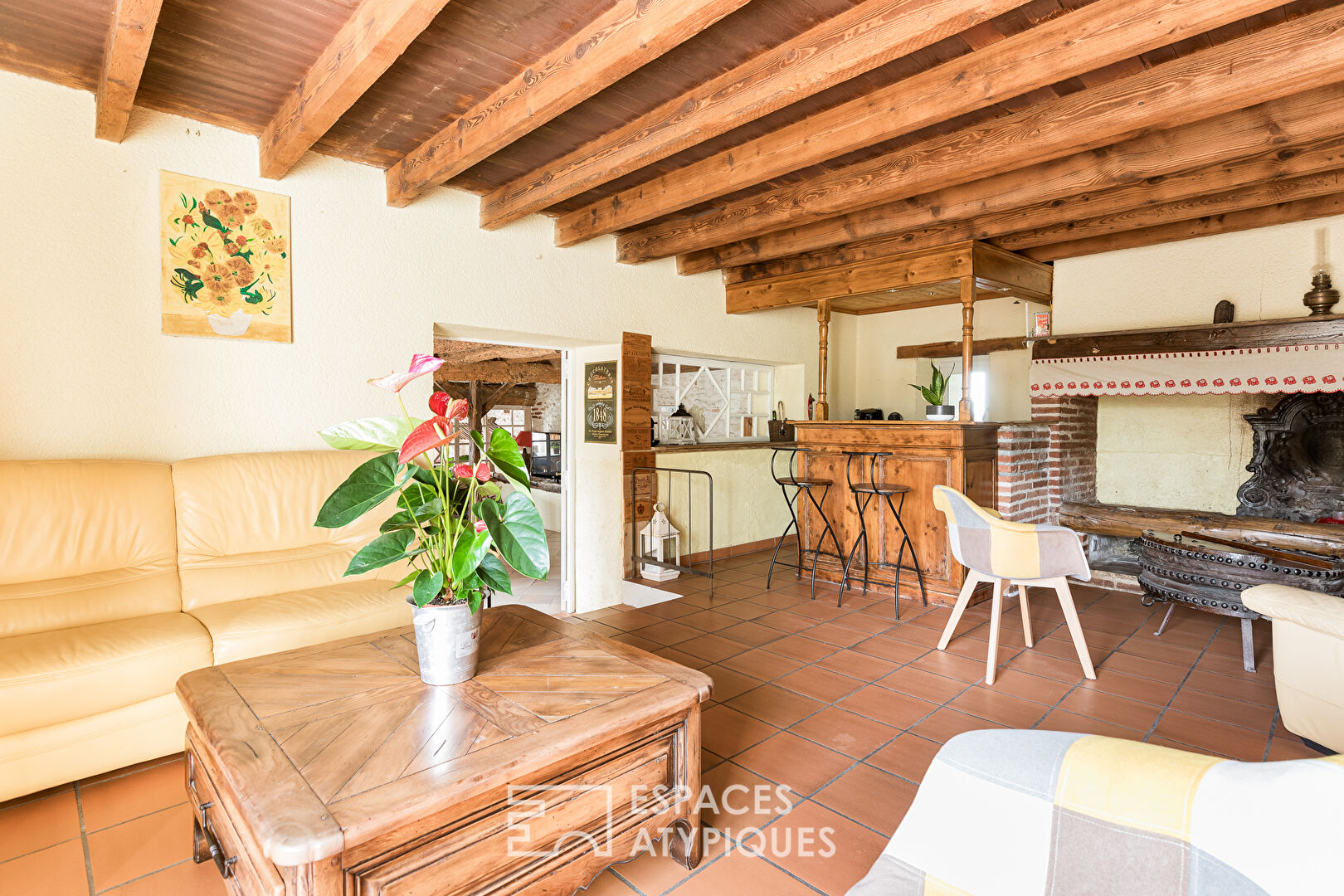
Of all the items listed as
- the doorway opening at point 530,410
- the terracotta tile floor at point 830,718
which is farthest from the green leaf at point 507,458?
the doorway opening at point 530,410

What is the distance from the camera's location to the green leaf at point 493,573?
1724mm

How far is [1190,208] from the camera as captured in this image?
12.5 ft

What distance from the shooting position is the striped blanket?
827mm

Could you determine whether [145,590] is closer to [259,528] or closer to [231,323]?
[259,528]

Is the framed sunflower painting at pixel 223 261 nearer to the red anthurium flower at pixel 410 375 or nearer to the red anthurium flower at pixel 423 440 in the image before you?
the red anthurium flower at pixel 410 375

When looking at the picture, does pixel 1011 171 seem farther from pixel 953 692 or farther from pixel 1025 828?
pixel 1025 828

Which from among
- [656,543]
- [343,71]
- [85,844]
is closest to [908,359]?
[656,543]

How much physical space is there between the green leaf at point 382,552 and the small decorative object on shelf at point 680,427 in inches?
158

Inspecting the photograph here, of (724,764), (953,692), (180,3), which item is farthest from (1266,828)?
(180,3)

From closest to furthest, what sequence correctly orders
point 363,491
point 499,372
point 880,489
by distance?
point 363,491 < point 880,489 < point 499,372

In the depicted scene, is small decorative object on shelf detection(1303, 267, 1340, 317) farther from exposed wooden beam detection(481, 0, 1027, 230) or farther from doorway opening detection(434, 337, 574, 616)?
doorway opening detection(434, 337, 574, 616)

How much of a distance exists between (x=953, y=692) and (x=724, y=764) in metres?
1.23

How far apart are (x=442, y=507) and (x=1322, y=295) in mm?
4985

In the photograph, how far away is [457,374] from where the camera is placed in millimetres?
8953
